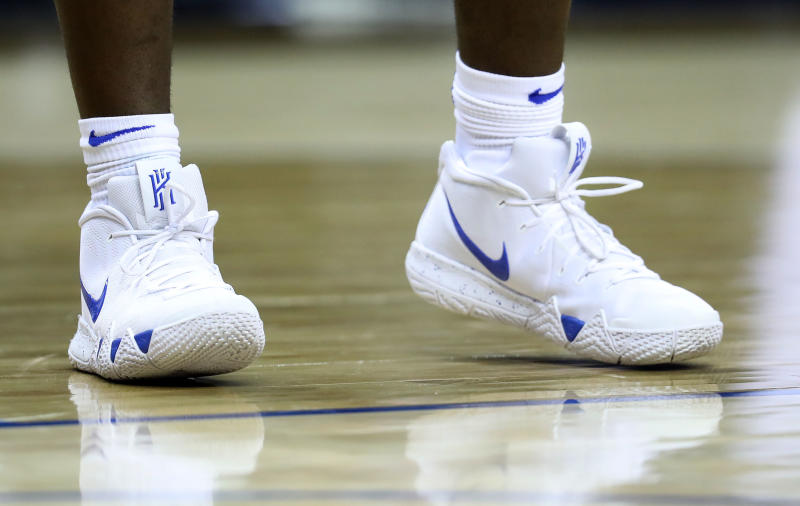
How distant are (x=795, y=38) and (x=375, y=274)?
3.57 metres

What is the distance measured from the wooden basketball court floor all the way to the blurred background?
2.83 metres

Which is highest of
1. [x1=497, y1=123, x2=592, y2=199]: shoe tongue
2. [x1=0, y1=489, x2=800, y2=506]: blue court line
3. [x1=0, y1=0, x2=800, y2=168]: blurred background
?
[x1=497, y1=123, x2=592, y2=199]: shoe tongue

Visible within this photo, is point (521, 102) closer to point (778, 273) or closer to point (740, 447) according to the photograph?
point (740, 447)

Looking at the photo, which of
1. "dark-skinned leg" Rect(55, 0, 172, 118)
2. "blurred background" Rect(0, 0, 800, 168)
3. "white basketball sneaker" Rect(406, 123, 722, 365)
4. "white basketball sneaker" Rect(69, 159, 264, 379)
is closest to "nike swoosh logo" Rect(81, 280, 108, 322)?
"white basketball sneaker" Rect(69, 159, 264, 379)

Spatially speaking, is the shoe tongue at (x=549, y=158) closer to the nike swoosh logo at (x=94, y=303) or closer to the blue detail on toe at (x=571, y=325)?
the blue detail on toe at (x=571, y=325)

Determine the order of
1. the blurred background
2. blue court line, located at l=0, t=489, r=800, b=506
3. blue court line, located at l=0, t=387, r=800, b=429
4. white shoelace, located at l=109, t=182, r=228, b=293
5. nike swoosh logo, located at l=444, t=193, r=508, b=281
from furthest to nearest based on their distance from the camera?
the blurred background, nike swoosh logo, located at l=444, t=193, r=508, b=281, white shoelace, located at l=109, t=182, r=228, b=293, blue court line, located at l=0, t=387, r=800, b=429, blue court line, located at l=0, t=489, r=800, b=506

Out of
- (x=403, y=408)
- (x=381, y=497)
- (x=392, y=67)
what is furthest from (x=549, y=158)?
(x=392, y=67)

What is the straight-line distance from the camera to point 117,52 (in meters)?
0.65

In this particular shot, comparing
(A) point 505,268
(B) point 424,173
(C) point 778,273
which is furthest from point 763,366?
(B) point 424,173

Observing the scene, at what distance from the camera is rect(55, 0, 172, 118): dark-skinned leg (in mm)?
646

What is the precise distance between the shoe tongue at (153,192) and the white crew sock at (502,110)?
186mm

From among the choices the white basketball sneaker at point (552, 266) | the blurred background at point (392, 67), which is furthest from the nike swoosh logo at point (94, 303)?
the blurred background at point (392, 67)

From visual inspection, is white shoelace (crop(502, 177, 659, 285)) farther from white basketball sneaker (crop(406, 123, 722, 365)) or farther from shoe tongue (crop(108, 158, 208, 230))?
shoe tongue (crop(108, 158, 208, 230))

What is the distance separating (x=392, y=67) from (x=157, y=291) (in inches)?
144
